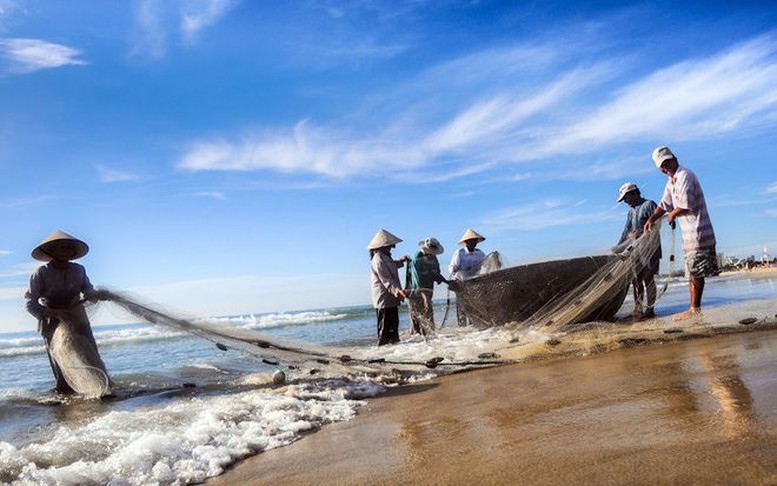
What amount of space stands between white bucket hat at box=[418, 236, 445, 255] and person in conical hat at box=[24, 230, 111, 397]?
197 inches

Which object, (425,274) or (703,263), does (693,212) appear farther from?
(425,274)

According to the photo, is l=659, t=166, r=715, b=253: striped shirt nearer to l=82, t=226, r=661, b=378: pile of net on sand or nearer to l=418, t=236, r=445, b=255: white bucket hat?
l=82, t=226, r=661, b=378: pile of net on sand

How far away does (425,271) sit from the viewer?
30.8 feet

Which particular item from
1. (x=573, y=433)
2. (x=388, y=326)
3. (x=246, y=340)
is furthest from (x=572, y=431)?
(x=388, y=326)

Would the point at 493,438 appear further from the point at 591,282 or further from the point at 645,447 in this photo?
the point at 591,282

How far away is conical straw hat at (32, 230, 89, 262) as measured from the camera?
6.38m

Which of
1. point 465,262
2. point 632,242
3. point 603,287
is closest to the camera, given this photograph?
point 603,287

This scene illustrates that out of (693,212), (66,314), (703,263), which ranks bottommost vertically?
(703,263)

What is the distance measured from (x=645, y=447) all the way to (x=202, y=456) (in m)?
2.08

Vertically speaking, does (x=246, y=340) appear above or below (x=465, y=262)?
below

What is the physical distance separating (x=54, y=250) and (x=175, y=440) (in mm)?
4374

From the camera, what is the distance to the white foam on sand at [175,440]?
8.89 feet

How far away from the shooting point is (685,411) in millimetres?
2605

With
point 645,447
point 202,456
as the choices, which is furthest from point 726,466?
point 202,456
